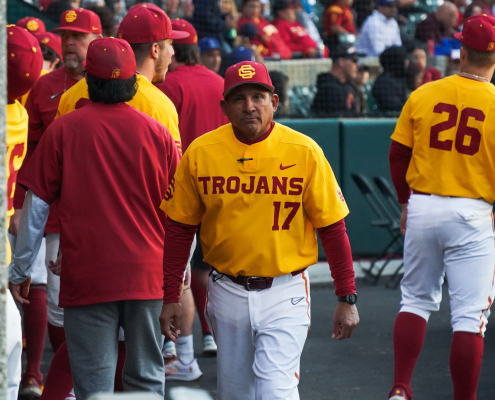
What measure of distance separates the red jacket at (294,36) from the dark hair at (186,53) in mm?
7456

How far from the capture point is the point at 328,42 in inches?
518

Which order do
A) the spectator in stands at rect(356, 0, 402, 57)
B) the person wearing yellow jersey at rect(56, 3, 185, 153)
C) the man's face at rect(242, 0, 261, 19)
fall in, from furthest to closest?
the spectator in stands at rect(356, 0, 402, 57) → the man's face at rect(242, 0, 261, 19) → the person wearing yellow jersey at rect(56, 3, 185, 153)

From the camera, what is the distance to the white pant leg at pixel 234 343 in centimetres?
340

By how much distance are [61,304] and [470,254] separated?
86.0 inches

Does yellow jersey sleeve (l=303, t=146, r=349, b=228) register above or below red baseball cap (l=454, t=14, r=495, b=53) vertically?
below

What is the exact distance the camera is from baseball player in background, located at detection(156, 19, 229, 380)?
5363 millimetres

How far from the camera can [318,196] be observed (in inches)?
133

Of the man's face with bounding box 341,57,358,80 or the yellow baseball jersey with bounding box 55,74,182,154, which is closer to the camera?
the yellow baseball jersey with bounding box 55,74,182,154

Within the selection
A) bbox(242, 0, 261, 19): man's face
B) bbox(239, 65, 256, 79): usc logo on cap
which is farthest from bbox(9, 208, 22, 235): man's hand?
bbox(242, 0, 261, 19): man's face

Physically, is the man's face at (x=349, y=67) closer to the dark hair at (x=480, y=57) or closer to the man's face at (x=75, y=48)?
the man's face at (x=75, y=48)

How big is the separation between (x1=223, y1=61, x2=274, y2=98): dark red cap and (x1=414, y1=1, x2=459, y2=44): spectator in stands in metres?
10.6

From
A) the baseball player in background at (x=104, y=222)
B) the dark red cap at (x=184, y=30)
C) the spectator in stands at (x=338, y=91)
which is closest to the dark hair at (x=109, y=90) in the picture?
the baseball player in background at (x=104, y=222)

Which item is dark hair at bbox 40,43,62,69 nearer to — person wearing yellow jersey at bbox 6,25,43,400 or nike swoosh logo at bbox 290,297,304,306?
person wearing yellow jersey at bbox 6,25,43,400

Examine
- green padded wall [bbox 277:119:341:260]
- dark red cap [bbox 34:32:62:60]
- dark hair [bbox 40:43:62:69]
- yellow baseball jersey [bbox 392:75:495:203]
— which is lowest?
green padded wall [bbox 277:119:341:260]
